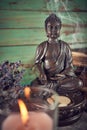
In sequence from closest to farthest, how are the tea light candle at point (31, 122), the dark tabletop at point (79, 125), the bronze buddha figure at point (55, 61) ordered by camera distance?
the tea light candle at point (31, 122), the dark tabletop at point (79, 125), the bronze buddha figure at point (55, 61)

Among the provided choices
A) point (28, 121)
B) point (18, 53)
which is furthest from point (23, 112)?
point (18, 53)

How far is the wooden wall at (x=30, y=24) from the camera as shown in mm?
1216

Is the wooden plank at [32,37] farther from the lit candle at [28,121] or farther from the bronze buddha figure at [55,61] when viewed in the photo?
the lit candle at [28,121]

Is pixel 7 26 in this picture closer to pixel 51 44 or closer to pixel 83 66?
pixel 51 44

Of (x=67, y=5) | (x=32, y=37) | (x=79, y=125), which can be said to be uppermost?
(x=67, y=5)

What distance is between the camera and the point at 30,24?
1.24 metres

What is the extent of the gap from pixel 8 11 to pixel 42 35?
0.21m

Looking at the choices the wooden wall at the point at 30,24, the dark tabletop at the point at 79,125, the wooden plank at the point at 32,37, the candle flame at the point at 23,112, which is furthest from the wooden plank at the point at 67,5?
the candle flame at the point at 23,112

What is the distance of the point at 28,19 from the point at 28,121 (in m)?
0.89

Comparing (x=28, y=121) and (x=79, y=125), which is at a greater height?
(x=28, y=121)

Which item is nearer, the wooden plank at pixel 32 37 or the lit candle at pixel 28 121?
the lit candle at pixel 28 121

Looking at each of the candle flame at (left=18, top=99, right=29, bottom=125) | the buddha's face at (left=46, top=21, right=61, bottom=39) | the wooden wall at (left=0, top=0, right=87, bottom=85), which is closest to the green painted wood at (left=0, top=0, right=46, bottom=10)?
the wooden wall at (left=0, top=0, right=87, bottom=85)

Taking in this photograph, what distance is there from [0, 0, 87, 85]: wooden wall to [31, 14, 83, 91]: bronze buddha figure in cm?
5

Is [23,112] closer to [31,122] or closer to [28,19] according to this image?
[31,122]
